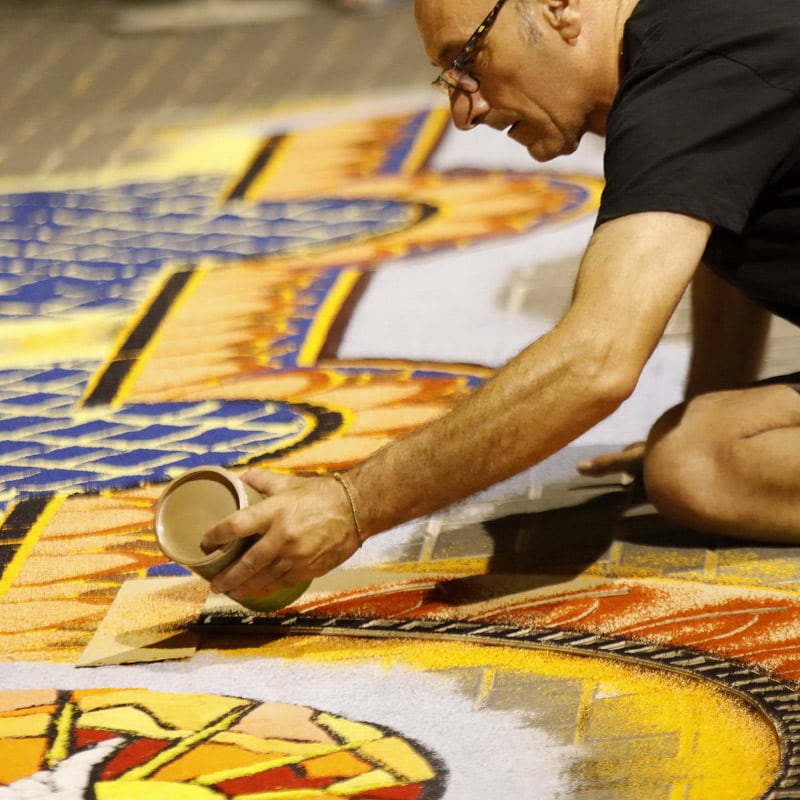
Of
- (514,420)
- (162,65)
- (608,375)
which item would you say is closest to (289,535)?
(514,420)

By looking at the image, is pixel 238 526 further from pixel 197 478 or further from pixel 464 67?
pixel 464 67

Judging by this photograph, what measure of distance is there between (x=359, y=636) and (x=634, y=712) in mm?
447

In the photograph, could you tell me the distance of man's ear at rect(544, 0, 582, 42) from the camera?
204 cm

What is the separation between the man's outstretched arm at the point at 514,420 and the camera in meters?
1.81

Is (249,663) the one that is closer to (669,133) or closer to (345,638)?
(345,638)

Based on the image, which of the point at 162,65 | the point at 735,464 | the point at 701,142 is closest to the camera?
the point at 701,142

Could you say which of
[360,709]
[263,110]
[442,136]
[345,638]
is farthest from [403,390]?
[263,110]

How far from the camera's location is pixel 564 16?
80.7 inches

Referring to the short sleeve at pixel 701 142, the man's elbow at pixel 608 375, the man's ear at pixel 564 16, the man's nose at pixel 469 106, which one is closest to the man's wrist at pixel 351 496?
the man's elbow at pixel 608 375

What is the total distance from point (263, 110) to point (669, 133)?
350 cm

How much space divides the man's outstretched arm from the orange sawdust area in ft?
0.70

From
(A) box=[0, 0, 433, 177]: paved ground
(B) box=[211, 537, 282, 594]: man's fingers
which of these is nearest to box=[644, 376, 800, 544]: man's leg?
(B) box=[211, 537, 282, 594]: man's fingers

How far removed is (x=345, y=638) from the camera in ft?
6.77

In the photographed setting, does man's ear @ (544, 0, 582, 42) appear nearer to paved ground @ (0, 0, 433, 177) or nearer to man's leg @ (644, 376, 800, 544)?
man's leg @ (644, 376, 800, 544)
